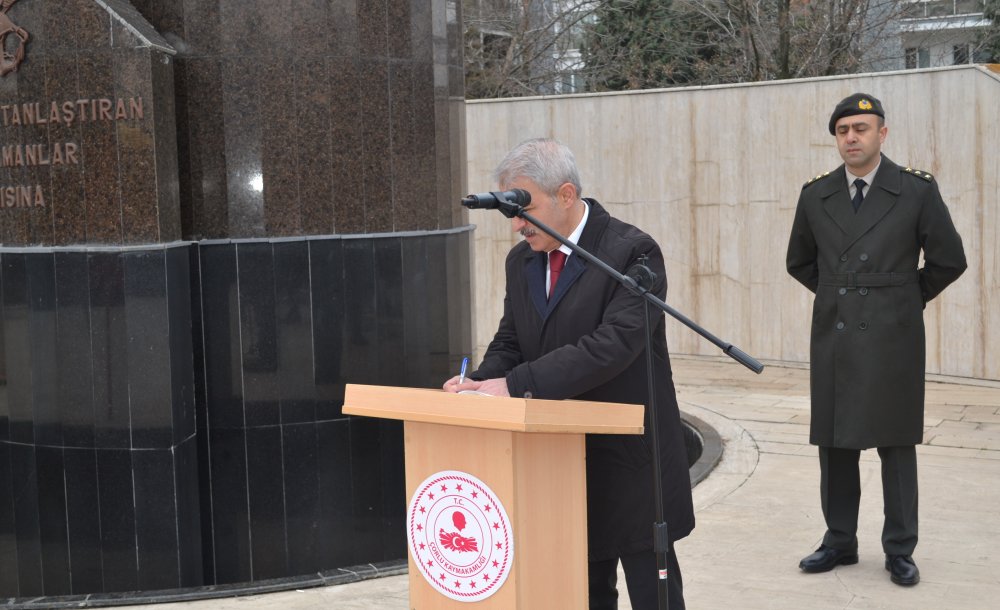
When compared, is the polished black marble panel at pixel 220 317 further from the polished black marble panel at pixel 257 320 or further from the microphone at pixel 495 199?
the microphone at pixel 495 199

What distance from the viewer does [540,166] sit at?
3.66 metres

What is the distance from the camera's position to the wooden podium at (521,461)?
3219 millimetres

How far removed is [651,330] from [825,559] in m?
2.22

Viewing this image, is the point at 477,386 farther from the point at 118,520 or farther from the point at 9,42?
the point at 9,42

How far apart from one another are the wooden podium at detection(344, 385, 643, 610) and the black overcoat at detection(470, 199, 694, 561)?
0.81ft

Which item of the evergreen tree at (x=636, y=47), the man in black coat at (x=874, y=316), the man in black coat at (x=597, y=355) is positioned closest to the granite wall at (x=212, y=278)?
the man in black coat at (x=874, y=316)

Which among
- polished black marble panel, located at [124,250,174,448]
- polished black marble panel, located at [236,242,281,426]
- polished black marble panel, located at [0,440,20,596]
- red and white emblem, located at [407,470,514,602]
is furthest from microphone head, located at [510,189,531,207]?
polished black marble panel, located at [0,440,20,596]

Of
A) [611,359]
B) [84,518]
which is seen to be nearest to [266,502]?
[84,518]

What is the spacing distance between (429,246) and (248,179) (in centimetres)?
103

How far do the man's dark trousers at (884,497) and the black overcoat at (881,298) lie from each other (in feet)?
0.34

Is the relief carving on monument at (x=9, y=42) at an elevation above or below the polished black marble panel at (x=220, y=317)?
above

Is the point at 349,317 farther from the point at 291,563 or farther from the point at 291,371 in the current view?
the point at 291,563

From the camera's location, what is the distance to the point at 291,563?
Result: 6453 millimetres

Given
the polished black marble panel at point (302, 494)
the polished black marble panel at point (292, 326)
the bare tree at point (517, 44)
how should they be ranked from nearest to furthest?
the polished black marble panel at point (292, 326)
the polished black marble panel at point (302, 494)
the bare tree at point (517, 44)
